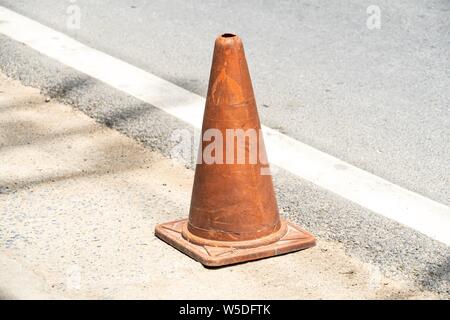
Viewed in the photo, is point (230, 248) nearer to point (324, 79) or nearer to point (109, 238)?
point (109, 238)

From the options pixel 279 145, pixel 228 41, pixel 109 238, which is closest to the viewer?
pixel 228 41

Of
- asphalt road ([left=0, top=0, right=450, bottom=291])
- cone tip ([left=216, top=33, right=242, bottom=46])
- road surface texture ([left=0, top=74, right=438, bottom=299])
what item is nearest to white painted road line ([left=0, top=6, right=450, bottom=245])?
asphalt road ([left=0, top=0, right=450, bottom=291])

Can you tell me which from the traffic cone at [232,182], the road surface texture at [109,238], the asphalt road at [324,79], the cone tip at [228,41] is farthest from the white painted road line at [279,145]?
the cone tip at [228,41]

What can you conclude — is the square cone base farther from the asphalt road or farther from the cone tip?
the cone tip

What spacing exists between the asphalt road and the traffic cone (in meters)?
0.35

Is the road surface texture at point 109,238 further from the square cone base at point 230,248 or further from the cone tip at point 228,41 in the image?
the cone tip at point 228,41

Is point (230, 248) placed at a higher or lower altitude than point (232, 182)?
lower

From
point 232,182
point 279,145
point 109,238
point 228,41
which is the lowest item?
point 109,238

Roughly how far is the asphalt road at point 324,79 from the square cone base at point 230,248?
16 centimetres

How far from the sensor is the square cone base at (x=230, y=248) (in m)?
4.06

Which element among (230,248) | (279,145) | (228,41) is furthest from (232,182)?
(279,145)

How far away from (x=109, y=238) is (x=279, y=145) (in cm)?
136

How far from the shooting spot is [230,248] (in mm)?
4141

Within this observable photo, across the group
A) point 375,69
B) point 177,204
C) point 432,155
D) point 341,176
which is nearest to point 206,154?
point 177,204
